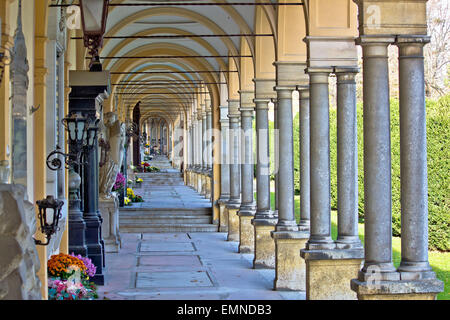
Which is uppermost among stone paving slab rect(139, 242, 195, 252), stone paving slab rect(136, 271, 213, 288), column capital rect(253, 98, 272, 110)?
column capital rect(253, 98, 272, 110)

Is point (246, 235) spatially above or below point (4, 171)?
below

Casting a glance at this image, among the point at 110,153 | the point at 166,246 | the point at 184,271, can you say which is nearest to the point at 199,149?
the point at 166,246

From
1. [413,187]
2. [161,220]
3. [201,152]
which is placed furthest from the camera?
[201,152]

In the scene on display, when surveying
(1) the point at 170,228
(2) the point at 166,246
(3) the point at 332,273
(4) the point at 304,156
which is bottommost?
(2) the point at 166,246

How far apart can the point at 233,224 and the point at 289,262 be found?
8174 millimetres

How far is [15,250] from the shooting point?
427cm

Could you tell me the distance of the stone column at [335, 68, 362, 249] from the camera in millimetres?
10594

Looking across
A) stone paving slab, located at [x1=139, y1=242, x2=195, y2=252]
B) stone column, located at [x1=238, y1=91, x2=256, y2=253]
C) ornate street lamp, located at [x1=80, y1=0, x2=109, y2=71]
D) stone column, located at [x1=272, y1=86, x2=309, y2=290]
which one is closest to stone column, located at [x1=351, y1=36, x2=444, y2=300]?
ornate street lamp, located at [x1=80, y1=0, x2=109, y2=71]

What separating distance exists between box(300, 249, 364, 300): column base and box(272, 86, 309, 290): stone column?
8.34 ft

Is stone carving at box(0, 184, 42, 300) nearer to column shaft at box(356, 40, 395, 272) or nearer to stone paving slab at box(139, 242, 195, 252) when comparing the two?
column shaft at box(356, 40, 395, 272)

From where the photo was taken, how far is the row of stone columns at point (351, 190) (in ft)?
26.3

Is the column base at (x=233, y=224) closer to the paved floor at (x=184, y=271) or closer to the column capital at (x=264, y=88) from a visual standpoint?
the paved floor at (x=184, y=271)

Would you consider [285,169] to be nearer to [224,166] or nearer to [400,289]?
[400,289]
